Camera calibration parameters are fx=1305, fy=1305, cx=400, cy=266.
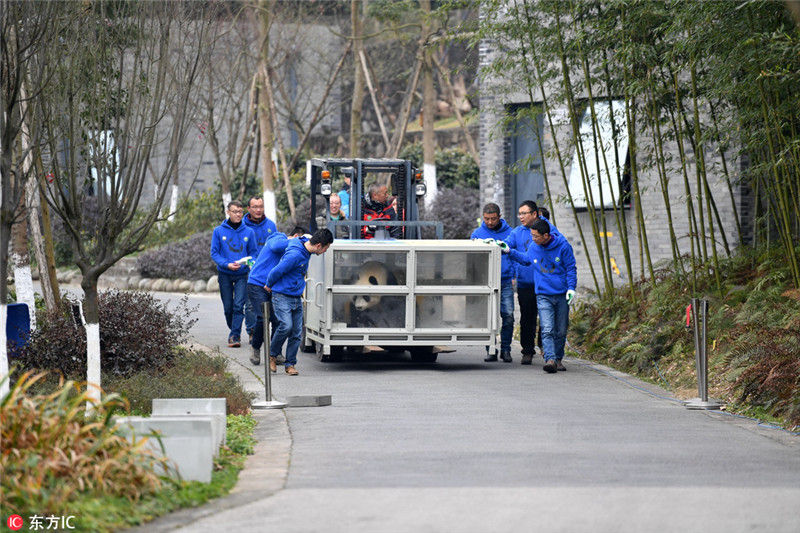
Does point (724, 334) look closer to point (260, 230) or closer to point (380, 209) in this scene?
point (380, 209)

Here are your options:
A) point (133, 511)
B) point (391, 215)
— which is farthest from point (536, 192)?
point (133, 511)

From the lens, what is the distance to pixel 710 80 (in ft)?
46.4

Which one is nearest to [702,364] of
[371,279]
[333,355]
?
[371,279]

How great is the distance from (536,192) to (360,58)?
9.31 metres

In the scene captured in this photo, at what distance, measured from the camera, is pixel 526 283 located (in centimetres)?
1548

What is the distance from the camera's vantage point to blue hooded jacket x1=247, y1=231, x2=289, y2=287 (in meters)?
14.8

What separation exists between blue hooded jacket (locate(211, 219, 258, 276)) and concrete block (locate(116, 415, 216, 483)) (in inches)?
336

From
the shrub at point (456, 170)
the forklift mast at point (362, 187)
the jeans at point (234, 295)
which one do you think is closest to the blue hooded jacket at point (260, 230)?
the jeans at point (234, 295)

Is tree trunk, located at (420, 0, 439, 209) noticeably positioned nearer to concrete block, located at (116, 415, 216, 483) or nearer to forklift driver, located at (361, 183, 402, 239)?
forklift driver, located at (361, 183, 402, 239)

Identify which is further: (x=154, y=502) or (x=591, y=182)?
(x=591, y=182)

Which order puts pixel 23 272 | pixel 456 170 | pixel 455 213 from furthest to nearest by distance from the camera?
pixel 456 170 < pixel 455 213 < pixel 23 272

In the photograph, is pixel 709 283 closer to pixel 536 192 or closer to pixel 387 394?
pixel 387 394

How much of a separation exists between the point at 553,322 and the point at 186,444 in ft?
25.0

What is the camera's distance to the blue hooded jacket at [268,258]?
14758mm
